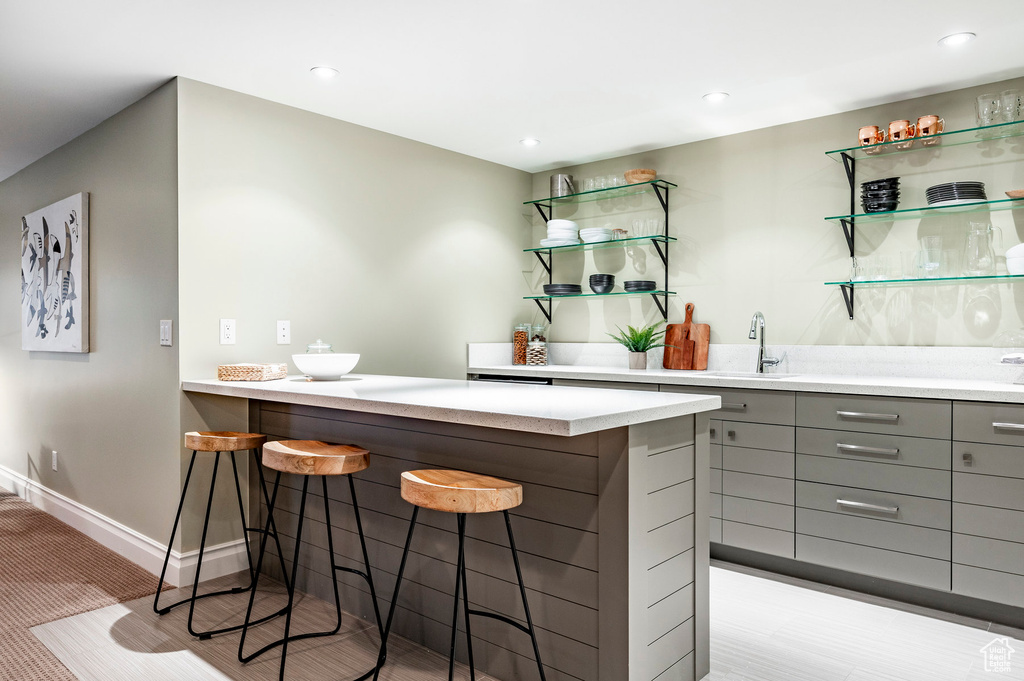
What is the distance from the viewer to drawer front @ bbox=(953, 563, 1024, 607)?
8.36ft

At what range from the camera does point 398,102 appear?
338 centimetres

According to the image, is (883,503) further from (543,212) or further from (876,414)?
(543,212)

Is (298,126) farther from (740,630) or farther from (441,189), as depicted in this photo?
(740,630)

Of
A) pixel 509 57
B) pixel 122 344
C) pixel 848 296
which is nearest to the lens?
pixel 509 57

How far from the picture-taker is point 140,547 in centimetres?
325

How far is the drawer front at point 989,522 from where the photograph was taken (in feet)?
8.33

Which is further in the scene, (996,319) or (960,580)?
(996,319)

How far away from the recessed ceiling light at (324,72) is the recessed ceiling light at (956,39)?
2.53 meters

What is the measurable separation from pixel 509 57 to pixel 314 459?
185 centimetres

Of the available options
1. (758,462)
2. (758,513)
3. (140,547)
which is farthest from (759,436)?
(140,547)

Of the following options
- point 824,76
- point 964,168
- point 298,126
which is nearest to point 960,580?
point 964,168

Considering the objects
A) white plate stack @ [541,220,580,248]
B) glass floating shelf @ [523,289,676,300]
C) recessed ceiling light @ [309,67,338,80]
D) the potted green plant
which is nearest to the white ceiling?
recessed ceiling light @ [309,67,338,80]

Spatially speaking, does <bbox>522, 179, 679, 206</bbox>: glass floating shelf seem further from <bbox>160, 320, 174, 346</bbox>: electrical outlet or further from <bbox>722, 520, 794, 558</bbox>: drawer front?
<bbox>160, 320, 174, 346</bbox>: electrical outlet

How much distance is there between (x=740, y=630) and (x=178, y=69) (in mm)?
3310
